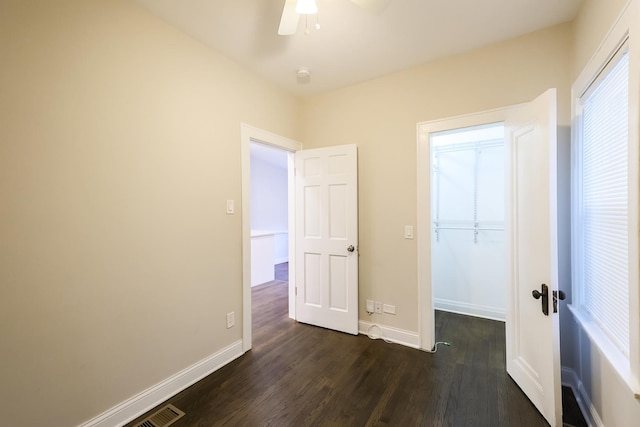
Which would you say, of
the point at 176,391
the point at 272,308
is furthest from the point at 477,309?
the point at 176,391

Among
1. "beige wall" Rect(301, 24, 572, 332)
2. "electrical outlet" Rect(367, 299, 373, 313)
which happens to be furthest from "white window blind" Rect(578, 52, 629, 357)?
"electrical outlet" Rect(367, 299, 373, 313)

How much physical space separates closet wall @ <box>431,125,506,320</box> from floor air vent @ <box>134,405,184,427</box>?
2824 mm

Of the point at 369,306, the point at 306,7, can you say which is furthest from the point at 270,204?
the point at 306,7

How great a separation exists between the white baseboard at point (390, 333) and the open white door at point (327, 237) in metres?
0.11

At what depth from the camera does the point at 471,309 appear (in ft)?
11.1

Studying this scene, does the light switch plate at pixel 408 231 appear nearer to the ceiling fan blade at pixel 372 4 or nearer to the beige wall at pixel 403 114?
the beige wall at pixel 403 114

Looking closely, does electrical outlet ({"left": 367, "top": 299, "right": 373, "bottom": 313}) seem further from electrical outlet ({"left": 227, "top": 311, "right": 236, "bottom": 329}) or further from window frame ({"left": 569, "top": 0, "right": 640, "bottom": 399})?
window frame ({"left": 569, "top": 0, "right": 640, "bottom": 399})

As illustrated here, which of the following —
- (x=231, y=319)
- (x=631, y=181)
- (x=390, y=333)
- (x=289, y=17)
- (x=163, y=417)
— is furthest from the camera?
(x=390, y=333)

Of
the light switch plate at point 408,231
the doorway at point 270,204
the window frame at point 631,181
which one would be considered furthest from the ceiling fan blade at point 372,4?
the doorway at point 270,204

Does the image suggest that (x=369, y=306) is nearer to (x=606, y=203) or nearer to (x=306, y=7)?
(x=606, y=203)

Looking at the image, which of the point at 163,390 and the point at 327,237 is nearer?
the point at 163,390

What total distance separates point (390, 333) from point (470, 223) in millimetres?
1788

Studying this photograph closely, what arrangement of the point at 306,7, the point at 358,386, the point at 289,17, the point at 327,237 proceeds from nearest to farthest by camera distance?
the point at 306,7, the point at 289,17, the point at 358,386, the point at 327,237

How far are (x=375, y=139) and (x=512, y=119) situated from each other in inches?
45.8
